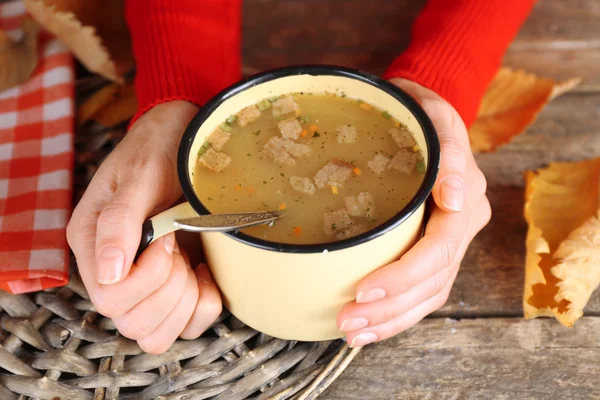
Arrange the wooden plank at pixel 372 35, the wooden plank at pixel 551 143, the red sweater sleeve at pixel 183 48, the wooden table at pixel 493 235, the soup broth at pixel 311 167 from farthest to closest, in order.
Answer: the wooden plank at pixel 372 35 → the wooden plank at pixel 551 143 → the red sweater sleeve at pixel 183 48 → the wooden table at pixel 493 235 → the soup broth at pixel 311 167

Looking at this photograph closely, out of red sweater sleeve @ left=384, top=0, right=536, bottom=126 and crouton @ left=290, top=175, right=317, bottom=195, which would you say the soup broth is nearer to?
crouton @ left=290, top=175, right=317, bottom=195

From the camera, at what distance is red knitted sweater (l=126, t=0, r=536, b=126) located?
42.7 inches

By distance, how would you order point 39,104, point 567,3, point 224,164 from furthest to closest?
1. point 567,3
2. point 39,104
3. point 224,164

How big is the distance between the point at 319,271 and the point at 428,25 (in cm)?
67

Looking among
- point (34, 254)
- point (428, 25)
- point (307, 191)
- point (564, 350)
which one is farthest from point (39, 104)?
point (564, 350)

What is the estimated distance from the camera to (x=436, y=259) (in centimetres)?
83

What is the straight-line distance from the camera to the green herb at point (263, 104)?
95cm

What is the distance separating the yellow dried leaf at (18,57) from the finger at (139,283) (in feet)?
1.79

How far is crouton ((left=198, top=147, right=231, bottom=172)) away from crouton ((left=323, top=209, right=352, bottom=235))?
163 mm

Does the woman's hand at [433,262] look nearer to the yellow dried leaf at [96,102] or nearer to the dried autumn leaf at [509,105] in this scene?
the dried autumn leaf at [509,105]

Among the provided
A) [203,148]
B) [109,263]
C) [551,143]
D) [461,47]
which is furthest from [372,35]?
[109,263]

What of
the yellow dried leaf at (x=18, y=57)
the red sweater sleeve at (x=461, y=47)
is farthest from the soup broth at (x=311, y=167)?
the yellow dried leaf at (x=18, y=57)

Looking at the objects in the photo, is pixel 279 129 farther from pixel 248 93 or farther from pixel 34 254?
pixel 34 254

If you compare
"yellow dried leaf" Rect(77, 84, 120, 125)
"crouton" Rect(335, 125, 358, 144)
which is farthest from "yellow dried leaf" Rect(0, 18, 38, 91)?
"crouton" Rect(335, 125, 358, 144)
